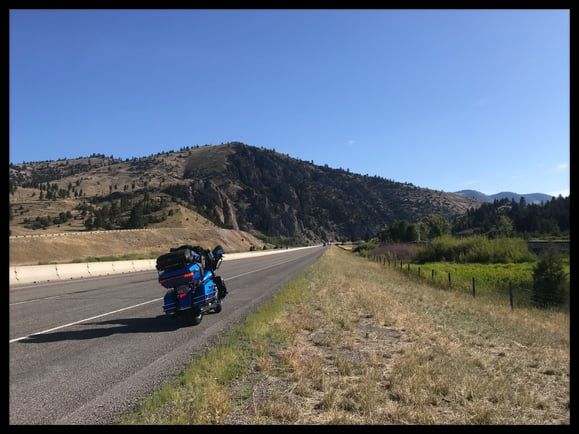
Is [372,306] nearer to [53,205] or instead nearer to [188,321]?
[188,321]

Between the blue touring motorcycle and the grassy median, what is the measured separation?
1323 mm

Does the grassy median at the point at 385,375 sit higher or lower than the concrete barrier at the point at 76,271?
higher

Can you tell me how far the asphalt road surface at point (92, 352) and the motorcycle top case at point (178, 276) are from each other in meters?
1.21

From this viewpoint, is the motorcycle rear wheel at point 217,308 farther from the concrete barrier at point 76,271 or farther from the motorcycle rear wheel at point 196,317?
the concrete barrier at point 76,271

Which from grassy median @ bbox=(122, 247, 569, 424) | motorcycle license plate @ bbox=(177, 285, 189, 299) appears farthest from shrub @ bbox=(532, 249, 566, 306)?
motorcycle license plate @ bbox=(177, 285, 189, 299)

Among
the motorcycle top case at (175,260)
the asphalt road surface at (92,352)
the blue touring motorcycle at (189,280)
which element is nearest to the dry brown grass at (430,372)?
the asphalt road surface at (92,352)

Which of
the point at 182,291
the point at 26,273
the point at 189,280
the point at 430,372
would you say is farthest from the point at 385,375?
the point at 182,291

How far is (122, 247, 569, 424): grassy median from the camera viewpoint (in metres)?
5.26

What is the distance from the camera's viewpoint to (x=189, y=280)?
34.2 ft

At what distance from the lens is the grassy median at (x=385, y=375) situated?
5258 mm

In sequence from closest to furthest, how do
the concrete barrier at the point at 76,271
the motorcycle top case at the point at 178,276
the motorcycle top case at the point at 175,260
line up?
the motorcycle top case at the point at 175,260
the motorcycle top case at the point at 178,276
the concrete barrier at the point at 76,271

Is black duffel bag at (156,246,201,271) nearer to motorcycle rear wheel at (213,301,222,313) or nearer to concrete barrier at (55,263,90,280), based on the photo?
motorcycle rear wheel at (213,301,222,313)

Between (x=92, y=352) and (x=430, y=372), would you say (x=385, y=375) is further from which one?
(x=92, y=352)

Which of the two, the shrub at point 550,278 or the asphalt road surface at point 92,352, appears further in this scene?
the asphalt road surface at point 92,352
